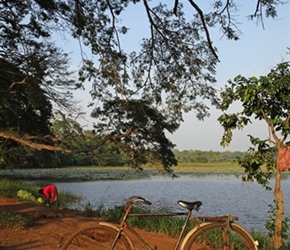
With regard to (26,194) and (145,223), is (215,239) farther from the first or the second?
(26,194)

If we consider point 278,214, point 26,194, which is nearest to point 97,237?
point 278,214

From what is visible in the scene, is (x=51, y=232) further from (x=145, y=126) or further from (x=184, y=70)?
(x=184, y=70)

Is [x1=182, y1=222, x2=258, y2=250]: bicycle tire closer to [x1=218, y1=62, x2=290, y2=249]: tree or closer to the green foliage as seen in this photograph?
[x1=218, y1=62, x2=290, y2=249]: tree

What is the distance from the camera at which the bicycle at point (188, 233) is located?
3.92 metres

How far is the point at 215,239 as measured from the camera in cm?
451

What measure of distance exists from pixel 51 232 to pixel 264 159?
11.7 feet

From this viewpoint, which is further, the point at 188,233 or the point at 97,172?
the point at 97,172

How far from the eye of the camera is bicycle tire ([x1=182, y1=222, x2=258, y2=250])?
400cm

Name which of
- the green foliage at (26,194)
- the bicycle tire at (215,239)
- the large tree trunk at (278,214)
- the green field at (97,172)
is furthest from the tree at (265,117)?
the green field at (97,172)

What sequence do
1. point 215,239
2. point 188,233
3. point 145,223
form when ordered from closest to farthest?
point 188,233 < point 215,239 < point 145,223

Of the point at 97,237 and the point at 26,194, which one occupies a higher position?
the point at 97,237

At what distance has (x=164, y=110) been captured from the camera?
882 centimetres

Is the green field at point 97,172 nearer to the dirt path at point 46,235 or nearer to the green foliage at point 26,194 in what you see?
the green foliage at point 26,194

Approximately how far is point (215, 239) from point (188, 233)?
61cm
